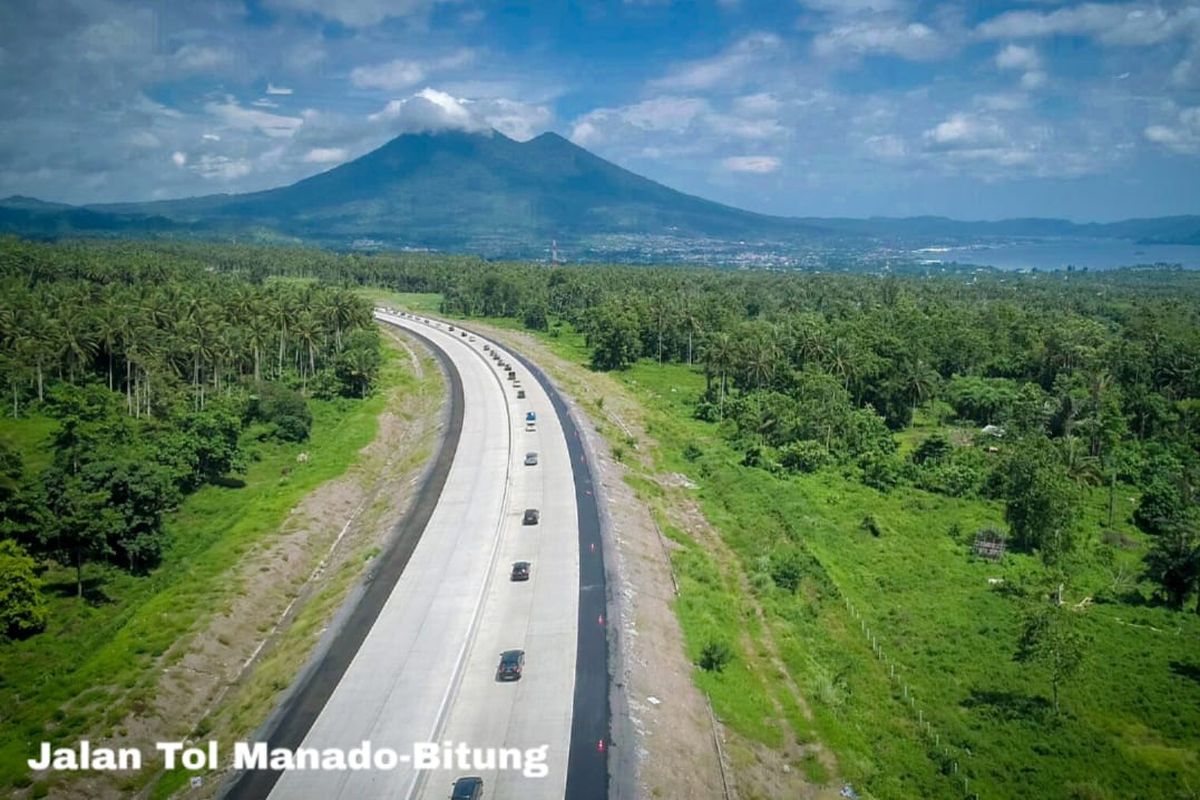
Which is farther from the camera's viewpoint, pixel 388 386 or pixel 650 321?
pixel 650 321

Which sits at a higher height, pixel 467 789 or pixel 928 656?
pixel 467 789

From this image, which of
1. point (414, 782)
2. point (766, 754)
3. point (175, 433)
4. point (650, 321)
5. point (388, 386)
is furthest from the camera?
point (650, 321)

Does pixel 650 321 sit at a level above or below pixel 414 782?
above

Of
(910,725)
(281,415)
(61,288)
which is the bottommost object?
(910,725)

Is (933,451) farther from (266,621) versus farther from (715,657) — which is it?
(266,621)

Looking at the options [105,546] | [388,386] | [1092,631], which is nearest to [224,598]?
[105,546]

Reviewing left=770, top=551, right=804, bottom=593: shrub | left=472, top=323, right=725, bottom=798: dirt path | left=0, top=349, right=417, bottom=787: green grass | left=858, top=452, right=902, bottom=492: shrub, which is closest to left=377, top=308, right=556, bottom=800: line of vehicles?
left=472, top=323, right=725, bottom=798: dirt path

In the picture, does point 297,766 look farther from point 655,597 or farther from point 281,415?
point 281,415

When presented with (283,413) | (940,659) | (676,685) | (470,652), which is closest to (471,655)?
(470,652)
